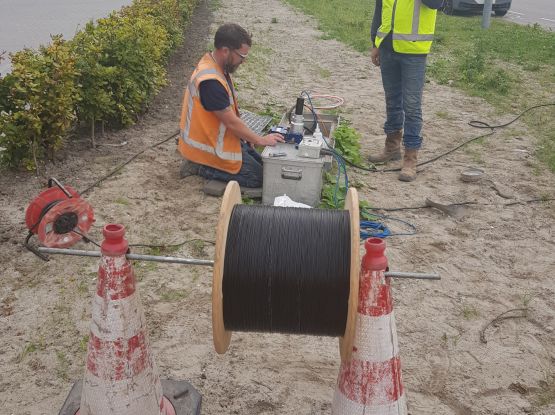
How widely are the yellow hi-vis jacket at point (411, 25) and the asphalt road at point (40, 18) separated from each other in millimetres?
6071

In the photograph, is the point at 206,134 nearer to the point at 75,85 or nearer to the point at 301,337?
the point at 75,85

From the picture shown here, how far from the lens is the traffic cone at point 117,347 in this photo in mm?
2473

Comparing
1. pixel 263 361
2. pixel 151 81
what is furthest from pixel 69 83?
pixel 263 361

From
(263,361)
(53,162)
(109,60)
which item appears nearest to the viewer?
(263,361)

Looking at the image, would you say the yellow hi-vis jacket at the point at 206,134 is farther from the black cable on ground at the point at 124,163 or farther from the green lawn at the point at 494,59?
the green lawn at the point at 494,59

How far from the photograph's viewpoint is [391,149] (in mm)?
6398

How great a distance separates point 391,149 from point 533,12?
16675 mm

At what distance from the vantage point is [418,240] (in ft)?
15.6

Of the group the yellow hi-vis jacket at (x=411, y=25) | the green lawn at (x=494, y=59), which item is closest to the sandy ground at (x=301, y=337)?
the yellow hi-vis jacket at (x=411, y=25)

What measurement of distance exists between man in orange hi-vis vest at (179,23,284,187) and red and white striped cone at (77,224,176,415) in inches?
99.5

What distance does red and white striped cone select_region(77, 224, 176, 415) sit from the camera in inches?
97.3

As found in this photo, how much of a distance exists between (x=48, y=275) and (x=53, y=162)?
75.0 inches

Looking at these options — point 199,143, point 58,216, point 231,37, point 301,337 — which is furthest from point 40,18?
point 301,337

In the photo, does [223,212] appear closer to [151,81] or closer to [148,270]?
[148,270]
